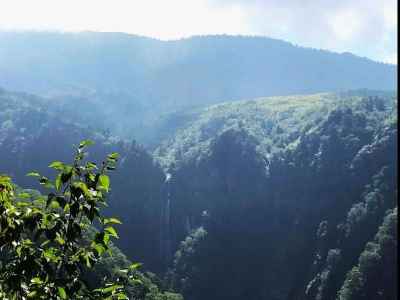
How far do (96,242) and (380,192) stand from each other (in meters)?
181

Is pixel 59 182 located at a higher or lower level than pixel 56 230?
higher

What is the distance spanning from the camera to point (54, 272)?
8.94 m

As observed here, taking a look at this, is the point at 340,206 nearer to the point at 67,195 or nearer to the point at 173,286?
the point at 173,286

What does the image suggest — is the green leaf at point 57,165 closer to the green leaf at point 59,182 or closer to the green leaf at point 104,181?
the green leaf at point 59,182

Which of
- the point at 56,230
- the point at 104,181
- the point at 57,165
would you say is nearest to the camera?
the point at 57,165

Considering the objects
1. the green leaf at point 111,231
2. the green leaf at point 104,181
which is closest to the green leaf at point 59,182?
the green leaf at point 104,181

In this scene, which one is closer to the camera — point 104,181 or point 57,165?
point 57,165

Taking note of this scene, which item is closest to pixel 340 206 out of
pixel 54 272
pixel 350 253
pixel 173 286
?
pixel 350 253

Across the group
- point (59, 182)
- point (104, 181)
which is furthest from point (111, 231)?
point (59, 182)

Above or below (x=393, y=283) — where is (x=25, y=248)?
above

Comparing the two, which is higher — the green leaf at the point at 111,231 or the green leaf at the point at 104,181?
the green leaf at the point at 104,181

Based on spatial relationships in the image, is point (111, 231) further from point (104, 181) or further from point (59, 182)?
point (59, 182)

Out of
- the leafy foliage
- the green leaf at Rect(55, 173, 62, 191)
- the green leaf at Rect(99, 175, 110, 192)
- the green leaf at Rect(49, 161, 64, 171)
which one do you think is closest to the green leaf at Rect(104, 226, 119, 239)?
the leafy foliage

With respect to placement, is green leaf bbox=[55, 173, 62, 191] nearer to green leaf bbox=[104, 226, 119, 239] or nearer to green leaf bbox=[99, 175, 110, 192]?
green leaf bbox=[99, 175, 110, 192]
